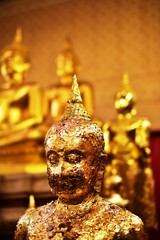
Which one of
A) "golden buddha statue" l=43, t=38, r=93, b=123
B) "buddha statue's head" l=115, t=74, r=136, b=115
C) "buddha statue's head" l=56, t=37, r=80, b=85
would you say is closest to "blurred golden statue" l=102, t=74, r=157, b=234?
"buddha statue's head" l=115, t=74, r=136, b=115

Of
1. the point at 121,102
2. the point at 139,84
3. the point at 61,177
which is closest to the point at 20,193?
the point at 121,102

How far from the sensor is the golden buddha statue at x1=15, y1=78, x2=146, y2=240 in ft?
4.24

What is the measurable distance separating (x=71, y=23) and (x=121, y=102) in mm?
2127

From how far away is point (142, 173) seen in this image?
264 centimetres

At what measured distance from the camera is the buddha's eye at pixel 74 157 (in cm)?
132

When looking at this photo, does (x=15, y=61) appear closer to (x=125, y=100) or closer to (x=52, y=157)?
(x=125, y=100)

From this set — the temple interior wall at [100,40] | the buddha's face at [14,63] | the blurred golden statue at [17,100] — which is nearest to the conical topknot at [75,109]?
the blurred golden statue at [17,100]

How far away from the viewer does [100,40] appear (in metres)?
4.40

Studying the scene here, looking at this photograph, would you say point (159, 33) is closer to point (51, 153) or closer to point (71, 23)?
point (71, 23)

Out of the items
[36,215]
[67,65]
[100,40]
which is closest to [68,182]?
[36,215]

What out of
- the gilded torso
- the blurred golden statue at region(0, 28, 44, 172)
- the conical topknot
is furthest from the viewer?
the blurred golden statue at region(0, 28, 44, 172)

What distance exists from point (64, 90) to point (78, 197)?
2.45 meters

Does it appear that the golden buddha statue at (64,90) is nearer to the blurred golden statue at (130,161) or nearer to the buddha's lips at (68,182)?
the blurred golden statue at (130,161)

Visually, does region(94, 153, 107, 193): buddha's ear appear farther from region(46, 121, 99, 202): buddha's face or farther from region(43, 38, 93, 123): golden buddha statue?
region(43, 38, 93, 123): golden buddha statue
